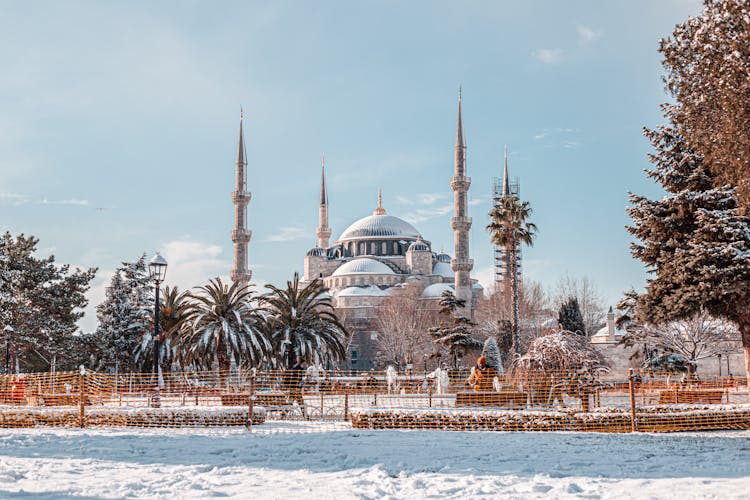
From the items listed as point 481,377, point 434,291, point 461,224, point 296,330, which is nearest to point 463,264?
point 461,224

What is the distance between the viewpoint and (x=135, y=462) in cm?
853

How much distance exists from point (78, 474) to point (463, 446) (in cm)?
484

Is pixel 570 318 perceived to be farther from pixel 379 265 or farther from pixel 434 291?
pixel 379 265

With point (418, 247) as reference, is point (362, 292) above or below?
below

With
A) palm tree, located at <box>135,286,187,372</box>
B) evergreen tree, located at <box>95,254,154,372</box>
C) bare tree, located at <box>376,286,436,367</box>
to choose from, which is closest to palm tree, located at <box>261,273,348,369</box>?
palm tree, located at <box>135,286,187,372</box>

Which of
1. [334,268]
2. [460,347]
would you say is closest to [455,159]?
[460,347]

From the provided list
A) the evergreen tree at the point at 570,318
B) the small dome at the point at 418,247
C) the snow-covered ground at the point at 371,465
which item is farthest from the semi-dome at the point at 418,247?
the snow-covered ground at the point at 371,465

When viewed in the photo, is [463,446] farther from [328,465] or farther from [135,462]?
[135,462]

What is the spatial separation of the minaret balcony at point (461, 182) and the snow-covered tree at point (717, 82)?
41.9 meters

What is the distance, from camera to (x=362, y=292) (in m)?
67.9

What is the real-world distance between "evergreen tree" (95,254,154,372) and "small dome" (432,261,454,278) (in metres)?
39.9

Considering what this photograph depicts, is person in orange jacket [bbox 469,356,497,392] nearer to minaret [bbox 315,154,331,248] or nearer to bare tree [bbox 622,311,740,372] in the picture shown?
bare tree [bbox 622,311,740,372]

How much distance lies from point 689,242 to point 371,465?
10.7 m

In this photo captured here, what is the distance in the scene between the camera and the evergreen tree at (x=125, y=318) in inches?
1382
